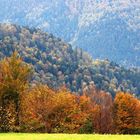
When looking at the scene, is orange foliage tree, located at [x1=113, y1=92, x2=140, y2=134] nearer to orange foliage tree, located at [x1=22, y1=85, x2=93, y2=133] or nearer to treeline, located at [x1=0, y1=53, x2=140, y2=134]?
treeline, located at [x1=0, y1=53, x2=140, y2=134]

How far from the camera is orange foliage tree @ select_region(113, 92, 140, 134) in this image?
318 ft

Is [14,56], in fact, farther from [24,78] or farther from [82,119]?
[82,119]

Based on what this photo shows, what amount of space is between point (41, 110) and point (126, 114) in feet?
99.5

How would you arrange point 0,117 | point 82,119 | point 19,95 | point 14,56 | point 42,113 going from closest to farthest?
1. point 0,117
2. point 19,95
3. point 14,56
4. point 42,113
5. point 82,119

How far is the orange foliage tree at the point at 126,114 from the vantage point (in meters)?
96.8

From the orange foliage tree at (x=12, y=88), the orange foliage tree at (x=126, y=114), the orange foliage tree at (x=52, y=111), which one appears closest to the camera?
the orange foliage tree at (x=12, y=88)

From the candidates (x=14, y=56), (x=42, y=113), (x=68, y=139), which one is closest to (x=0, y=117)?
(x=14, y=56)

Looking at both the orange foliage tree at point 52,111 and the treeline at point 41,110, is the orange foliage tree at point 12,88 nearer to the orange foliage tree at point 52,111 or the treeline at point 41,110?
the treeline at point 41,110

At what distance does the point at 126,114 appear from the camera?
103375 mm

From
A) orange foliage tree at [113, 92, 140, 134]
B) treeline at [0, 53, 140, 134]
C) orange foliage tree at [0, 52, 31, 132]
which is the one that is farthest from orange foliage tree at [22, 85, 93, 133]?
orange foliage tree at [113, 92, 140, 134]

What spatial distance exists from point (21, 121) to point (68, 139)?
3096 cm

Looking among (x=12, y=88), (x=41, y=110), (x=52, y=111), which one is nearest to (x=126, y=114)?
(x=41, y=110)

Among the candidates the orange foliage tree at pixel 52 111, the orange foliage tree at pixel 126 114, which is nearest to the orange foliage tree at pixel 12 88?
the orange foliage tree at pixel 52 111

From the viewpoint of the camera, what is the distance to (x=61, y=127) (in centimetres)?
7244
